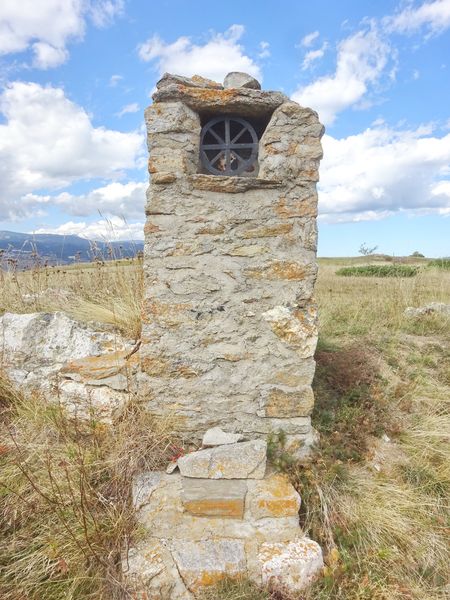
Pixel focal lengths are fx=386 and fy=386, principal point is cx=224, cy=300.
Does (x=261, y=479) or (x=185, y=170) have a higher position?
(x=185, y=170)

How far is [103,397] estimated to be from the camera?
120 inches

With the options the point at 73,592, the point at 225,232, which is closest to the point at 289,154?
the point at 225,232

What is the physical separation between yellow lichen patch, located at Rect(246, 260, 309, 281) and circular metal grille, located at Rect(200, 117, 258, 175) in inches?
31.5

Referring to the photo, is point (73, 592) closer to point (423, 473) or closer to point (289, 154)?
point (423, 473)

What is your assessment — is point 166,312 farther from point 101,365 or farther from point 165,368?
point 101,365

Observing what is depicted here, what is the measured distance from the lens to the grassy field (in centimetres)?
204

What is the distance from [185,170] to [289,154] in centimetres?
76

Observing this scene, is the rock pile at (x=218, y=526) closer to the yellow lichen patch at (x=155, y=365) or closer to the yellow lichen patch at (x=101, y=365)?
the yellow lichen patch at (x=155, y=365)

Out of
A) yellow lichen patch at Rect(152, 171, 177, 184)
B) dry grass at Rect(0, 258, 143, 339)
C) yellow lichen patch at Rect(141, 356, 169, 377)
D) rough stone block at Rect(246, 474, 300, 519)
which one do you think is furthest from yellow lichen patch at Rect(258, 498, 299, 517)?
yellow lichen patch at Rect(152, 171, 177, 184)

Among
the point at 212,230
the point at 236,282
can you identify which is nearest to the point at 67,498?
the point at 236,282

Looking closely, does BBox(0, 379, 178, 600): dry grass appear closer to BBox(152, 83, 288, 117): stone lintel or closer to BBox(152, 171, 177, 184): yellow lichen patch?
BBox(152, 171, 177, 184): yellow lichen patch

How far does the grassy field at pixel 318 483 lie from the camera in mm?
2037

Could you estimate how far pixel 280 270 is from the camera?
2842 millimetres

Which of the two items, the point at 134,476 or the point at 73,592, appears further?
the point at 134,476
